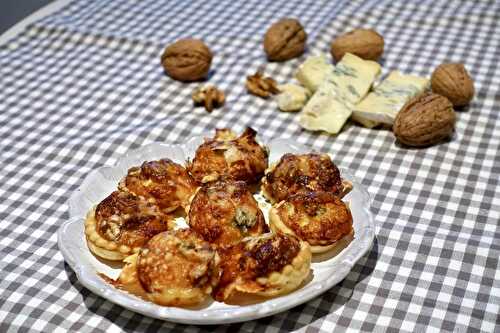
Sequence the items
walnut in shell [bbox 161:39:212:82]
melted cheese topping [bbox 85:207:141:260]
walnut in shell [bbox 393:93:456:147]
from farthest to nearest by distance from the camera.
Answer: walnut in shell [bbox 161:39:212:82] < walnut in shell [bbox 393:93:456:147] < melted cheese topping [bbox 85:207:141:260]

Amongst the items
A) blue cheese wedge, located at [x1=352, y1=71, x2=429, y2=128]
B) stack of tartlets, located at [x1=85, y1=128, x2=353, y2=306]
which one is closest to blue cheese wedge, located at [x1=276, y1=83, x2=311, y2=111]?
blue cheese wedge, located at [x1=352, y1=71, x2=429, y2=128]

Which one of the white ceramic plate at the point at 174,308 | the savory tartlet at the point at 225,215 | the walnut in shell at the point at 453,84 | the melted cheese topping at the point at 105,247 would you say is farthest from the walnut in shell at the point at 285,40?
the melted cheese topping at the point at 105,247

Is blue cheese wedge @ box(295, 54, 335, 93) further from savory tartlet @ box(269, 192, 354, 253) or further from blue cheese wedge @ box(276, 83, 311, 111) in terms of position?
savory tartlet @ box(269, 192, 354, 253)

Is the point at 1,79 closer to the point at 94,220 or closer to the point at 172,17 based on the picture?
Answer: the point at 172,17

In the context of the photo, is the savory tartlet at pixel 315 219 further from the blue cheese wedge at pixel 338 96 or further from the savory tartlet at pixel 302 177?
the blue cheese wedge at pixel 338 96

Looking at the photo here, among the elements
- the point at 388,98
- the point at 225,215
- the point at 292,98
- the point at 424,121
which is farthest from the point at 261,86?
the point at 225,215

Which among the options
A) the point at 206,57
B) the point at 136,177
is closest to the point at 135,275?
the point at 136,177

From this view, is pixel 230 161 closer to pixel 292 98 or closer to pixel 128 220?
pixel 128 220
